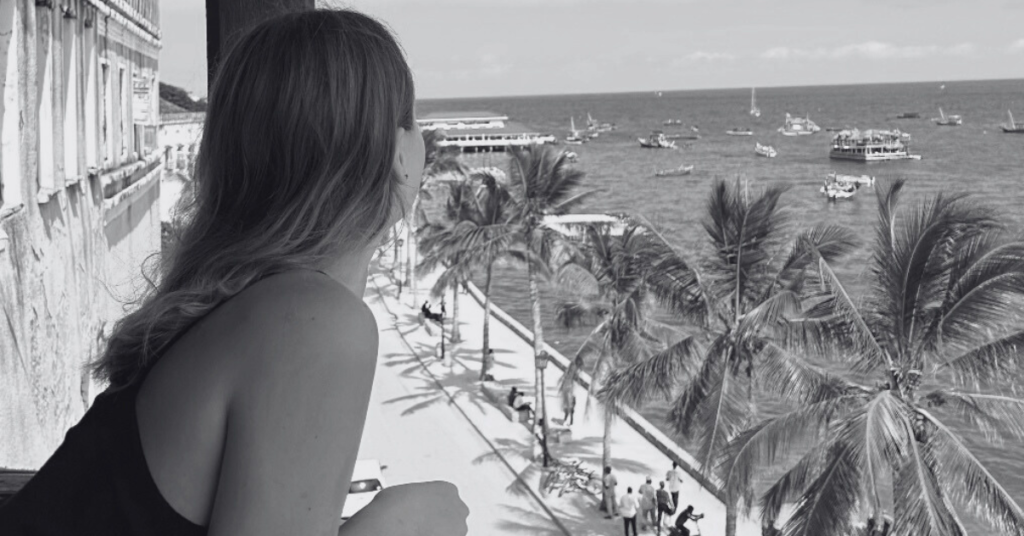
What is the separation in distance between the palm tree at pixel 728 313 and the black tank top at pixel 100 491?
14.7 meters

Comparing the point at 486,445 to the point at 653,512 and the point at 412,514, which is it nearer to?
the point at 653,512

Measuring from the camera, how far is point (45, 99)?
35.1 feet

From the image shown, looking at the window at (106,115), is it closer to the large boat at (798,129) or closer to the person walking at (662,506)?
the person walking at (662,506)

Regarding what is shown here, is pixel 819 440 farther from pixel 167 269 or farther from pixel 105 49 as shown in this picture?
pixel 167 269

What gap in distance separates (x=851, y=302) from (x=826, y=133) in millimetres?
166642

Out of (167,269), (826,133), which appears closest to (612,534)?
(167,269)

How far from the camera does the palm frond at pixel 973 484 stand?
1233 centimetres

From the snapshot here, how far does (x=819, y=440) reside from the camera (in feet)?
49.6

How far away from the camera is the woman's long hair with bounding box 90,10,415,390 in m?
1.54

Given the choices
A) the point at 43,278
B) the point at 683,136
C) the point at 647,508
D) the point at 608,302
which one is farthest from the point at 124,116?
the point at 683,136

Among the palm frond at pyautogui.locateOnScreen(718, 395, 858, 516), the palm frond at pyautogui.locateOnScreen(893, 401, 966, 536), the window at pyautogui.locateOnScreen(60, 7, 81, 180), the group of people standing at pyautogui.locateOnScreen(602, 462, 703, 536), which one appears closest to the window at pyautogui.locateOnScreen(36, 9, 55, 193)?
the window at pyautogui.locateOnScreen(60, 7, 81, 180)

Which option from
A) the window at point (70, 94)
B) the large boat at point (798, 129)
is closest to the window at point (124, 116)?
the window at point (70, 94)

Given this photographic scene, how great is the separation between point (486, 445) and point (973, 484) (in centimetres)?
1470

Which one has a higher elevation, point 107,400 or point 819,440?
point 107,400
